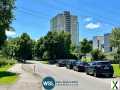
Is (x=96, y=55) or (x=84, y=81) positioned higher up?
(x=96, y=55)

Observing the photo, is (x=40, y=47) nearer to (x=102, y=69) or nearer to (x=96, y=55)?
(x=96, y=55)

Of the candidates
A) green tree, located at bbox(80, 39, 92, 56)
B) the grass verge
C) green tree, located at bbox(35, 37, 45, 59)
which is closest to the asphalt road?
the grass verge

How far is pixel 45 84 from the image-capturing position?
8.45 metres

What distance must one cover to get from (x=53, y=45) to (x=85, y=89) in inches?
3442

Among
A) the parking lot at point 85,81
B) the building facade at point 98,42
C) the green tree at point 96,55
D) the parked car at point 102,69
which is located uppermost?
the building facade at point 98,42

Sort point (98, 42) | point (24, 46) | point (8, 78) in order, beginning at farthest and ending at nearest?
point (98, 42) < point (24, 46) < point (8, 78)

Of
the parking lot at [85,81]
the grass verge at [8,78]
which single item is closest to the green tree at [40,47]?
the parking lot at [85,81]

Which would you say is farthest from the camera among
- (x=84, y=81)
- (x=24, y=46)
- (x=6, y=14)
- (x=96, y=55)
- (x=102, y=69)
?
(x=24, y=46)

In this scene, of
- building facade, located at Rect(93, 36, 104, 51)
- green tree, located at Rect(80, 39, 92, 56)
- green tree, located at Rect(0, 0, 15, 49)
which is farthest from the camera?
building facade, located at Rect(93, 36, 104, 51)

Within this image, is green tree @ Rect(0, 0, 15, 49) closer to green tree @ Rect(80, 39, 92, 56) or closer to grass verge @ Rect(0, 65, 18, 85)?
grass verge @ Rect(0, 65, 18, 85)

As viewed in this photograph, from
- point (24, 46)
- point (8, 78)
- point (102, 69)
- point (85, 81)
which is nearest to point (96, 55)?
point (24, 46)

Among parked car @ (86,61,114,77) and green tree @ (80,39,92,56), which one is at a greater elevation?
green tree @ (80,39,92,56)

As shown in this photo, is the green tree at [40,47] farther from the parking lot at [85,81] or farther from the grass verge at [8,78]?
the grass verge at [8,78]

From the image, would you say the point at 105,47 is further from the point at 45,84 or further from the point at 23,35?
the point at 45,84
